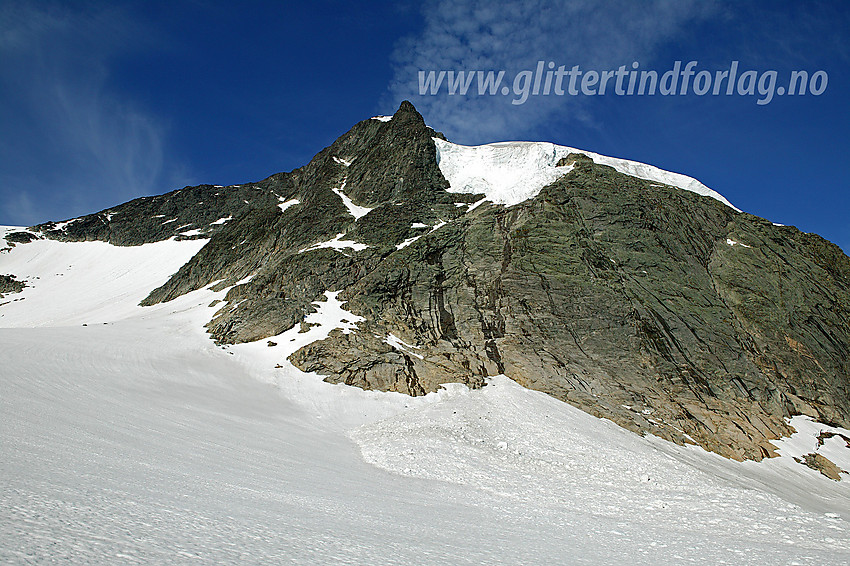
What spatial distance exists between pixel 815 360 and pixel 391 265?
3561 centimetres

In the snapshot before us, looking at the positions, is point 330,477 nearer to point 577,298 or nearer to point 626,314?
point 577,298

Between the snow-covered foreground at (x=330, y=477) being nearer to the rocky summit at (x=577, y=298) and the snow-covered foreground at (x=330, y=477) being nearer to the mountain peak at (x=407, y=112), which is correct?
the rocky summit at (x=577, y=298)

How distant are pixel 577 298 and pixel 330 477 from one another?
28.9 m

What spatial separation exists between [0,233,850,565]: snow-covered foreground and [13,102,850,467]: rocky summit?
10.6 feet

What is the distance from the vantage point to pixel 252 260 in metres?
51.9

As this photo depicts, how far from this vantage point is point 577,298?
117 ft

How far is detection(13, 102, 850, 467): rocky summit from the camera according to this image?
99.8 feet

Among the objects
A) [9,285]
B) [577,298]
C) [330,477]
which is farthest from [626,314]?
[9,285]

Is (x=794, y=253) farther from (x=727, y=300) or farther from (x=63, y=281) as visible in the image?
(x=63, y=281)

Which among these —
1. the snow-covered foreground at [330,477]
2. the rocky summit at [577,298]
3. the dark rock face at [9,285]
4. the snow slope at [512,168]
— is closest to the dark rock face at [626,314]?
the rocky summit at [577,298]

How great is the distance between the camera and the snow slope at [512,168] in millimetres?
54594

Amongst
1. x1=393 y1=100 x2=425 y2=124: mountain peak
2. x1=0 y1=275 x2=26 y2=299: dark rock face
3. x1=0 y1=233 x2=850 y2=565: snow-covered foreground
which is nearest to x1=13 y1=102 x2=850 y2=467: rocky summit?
x1=0 y1=233 x2=850 y2=565: snow-covered foreground

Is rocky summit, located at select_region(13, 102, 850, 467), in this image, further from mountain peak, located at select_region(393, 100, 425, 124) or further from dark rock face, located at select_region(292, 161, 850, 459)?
mountain peak, located at select_region(393, 100, 425, 124)

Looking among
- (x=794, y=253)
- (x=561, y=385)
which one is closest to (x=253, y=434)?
(x=561, y=385)
